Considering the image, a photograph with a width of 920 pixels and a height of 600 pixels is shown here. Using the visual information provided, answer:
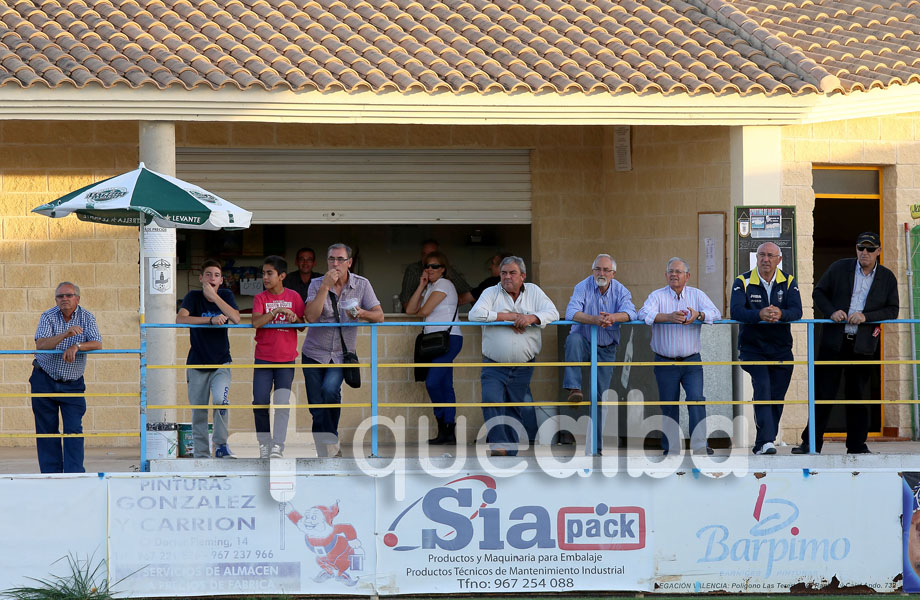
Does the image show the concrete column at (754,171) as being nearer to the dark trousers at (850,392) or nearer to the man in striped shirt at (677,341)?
the dark trousers at (850,392)

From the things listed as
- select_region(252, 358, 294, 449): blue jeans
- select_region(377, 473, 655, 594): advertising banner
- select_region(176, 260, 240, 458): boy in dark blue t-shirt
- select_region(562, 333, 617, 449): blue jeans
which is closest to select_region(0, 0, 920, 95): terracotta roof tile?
select_region(176, 260, 240, 458): boy in dark blue t-shirt

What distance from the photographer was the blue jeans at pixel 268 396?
9422 mm

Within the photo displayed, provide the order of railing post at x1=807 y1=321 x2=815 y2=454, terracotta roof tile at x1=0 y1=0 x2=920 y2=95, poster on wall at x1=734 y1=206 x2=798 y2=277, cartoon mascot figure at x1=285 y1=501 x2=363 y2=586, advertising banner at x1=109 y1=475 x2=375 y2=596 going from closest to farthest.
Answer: advertising banner at x1=109 y1=475 x2=375 y2=596 < cartoon mascot figure at x1=285 y1=501 x2=363 y2=586 < railing post at x1=807 y1=321 x2=815 y2=454 < terracotta roof tile at x1=0 y1=0 x2=920 y2=95 < poster on wall at x1=734 y1=206 x2=798 y2=277

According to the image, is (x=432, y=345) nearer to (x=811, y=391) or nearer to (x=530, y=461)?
(x=530, y=461)

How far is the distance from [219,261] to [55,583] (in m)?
4.96

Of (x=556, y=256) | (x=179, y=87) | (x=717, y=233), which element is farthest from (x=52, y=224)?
(x=717, y=233)

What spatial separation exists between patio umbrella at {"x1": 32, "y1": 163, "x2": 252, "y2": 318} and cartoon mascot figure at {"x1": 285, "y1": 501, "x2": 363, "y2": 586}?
1.91 meters

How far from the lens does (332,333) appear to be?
9.63 metres

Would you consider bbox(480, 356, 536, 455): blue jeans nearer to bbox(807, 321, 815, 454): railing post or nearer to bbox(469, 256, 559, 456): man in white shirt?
bbox(469, 256, 559, 456): man in white shirt

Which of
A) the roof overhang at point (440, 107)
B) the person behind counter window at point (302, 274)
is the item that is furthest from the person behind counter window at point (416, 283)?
the roof overhang at point (440, 107)

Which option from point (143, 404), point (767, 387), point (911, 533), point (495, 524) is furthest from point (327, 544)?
point (911, 533)

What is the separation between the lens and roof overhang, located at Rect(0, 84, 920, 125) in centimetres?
1048

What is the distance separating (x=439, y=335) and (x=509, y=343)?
2568 mm

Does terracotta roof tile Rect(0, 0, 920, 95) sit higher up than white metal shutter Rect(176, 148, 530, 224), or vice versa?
terracotta roof tile Rect(0, 0, 920, 95)
